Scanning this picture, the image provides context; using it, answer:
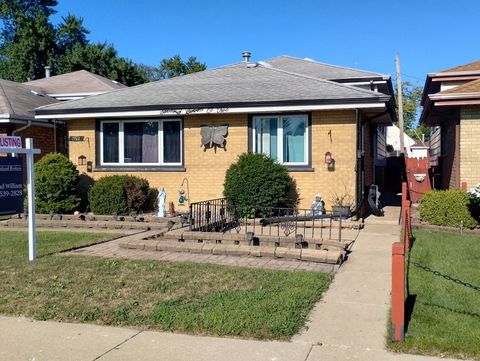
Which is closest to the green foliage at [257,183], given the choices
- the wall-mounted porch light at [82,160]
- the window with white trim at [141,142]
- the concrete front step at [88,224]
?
the concrete front step at [88,224]

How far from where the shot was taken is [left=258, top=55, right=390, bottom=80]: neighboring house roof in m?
17.9

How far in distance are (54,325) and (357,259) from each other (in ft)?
16.7

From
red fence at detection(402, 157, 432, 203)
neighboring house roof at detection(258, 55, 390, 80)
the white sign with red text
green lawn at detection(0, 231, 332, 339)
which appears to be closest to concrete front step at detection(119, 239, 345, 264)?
green lawn at detection(0, 231, 332, 339)

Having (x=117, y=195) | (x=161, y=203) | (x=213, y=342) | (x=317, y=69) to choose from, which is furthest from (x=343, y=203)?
(x=213, y=342)

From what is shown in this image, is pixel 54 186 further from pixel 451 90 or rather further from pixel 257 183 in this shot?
pixel 451 90

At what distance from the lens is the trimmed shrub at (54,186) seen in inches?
579

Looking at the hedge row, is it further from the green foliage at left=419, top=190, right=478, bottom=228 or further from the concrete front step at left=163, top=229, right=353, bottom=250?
the green foliage at left=419, top=190, right=478, bottom=228

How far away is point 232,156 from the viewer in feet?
48.8

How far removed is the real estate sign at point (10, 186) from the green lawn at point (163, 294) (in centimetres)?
91

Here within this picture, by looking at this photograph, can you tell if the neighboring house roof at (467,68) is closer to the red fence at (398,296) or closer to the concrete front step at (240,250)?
the concrete front step at (240,250)

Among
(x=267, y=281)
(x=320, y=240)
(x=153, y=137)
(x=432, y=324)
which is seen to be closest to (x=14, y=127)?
(x=153, y=137)

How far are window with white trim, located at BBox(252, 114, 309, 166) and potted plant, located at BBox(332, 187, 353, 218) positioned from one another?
127 centimetres

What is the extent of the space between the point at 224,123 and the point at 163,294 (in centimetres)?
879

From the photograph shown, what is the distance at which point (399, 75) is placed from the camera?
114 feet
